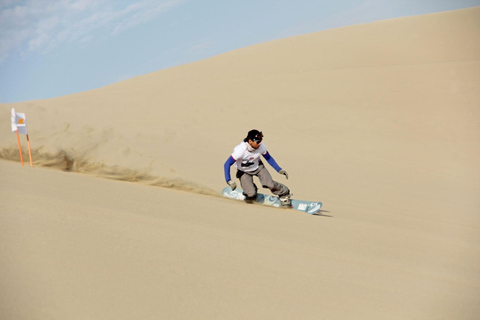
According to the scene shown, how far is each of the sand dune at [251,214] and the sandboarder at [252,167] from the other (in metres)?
0.65

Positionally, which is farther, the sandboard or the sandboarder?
the sandboarder

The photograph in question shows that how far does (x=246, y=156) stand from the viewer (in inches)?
271

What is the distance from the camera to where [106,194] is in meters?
4.95

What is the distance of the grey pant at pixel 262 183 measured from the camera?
687 centimetres

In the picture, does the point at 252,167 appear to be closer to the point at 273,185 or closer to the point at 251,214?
the point at 273,185

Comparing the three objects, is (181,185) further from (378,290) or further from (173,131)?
(173,131)

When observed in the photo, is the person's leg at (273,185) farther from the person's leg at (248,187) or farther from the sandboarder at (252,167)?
the person's leg at (248,187)

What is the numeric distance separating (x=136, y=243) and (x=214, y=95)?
18410 millimetres

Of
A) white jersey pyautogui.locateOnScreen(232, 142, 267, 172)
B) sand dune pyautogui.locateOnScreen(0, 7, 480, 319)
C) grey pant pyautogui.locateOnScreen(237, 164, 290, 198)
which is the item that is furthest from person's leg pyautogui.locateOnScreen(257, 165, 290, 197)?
sand dune pyautogui.locateOnScreen(0, 7, 480, 319)

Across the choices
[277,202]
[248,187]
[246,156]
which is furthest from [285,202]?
[246,156]

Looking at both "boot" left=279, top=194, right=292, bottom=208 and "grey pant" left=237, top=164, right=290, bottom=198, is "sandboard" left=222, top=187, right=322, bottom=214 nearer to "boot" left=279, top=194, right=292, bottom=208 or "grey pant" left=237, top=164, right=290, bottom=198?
"boot" left=279, top=194, right=292, bottom=208

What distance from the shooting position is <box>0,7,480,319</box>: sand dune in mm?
2629

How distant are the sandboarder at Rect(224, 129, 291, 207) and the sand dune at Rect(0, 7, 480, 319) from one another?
0.65m

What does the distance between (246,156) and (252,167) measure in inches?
10.1
